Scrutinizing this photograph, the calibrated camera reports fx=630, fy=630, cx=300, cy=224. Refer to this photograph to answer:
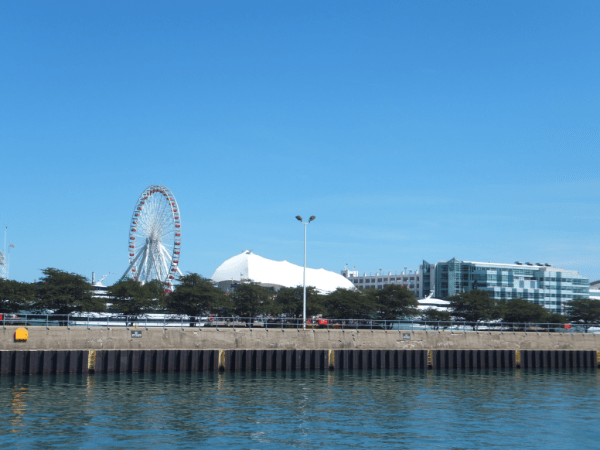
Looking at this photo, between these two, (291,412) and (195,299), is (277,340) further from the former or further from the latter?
(195,299)

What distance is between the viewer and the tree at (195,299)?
311ft

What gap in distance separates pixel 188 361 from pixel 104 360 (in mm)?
6942

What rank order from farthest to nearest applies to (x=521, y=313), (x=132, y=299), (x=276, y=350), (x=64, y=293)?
(x=521, y=313), (x=132, y=299), (x=64, y=293), (x=276, y=350)

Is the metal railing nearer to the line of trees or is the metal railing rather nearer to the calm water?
the line of trees

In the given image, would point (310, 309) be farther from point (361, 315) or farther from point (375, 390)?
point (375, 390)

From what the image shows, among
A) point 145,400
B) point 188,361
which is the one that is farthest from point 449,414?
point 188,361

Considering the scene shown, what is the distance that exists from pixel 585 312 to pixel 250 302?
6821cm

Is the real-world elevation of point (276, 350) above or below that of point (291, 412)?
above

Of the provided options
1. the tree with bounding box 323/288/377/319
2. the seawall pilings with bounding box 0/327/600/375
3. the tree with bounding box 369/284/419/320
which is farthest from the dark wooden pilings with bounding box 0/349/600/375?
the tree with bounding box 323/288/377/319

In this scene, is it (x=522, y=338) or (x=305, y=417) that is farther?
(x=522, y=338)

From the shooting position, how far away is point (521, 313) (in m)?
118

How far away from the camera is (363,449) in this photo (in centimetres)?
2512

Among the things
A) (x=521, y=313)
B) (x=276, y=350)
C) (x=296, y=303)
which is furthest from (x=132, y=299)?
(x=521, y=313)

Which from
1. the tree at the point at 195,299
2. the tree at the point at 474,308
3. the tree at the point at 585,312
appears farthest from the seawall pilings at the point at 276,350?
the tree at the point at 585,312
